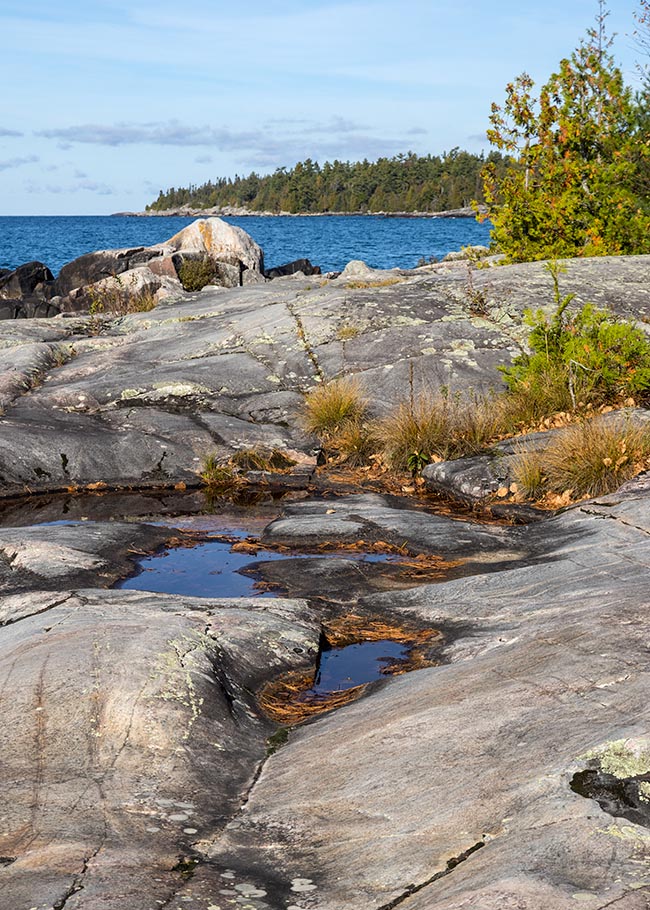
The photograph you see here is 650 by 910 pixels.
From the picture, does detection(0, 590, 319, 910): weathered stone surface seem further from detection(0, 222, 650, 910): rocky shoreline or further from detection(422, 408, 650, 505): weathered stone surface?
detection(422, 408, 650, 505): weathered stone surface

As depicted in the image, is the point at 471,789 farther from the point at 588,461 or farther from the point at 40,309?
the point at 40,309

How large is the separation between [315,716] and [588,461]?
5.38 meters

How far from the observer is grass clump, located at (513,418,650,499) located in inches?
372

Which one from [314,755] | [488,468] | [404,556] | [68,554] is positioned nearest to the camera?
[314,755]

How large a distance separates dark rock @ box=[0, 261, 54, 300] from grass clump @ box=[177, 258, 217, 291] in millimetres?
11217

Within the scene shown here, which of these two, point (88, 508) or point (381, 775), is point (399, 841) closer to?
point (381, 775)

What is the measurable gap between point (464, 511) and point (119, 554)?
362 cm

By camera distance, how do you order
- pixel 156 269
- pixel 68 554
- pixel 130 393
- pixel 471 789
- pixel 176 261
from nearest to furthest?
pixel 471 789, pixel 68 554, pixel 130 393, pixel 156 269, pixel 176 261

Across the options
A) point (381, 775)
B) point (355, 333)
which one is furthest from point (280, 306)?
point (381, 775)

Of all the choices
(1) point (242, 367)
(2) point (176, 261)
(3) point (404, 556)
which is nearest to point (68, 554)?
(3) point (404, 556)

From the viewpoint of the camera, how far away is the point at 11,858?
3.34 metres

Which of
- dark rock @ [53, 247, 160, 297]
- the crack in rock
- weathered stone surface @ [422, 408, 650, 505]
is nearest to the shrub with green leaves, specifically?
weathered stone surface @ [422, 408, 650, 505]

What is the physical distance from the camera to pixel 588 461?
9578 millimetres

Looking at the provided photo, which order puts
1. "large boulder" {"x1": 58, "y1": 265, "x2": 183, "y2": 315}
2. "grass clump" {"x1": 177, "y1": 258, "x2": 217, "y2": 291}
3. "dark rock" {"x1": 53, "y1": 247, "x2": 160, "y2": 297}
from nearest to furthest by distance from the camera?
"large boulder" {"x1": 58, "y1": 265, "x2": 183, "y2": 315} → "grass clump" {"x1": 177, "y1": 258, "x2": 217, "y2": 291} → "dark rock" {"x1": 53, "y1": 247, "x2": 160, "y2": 297}
